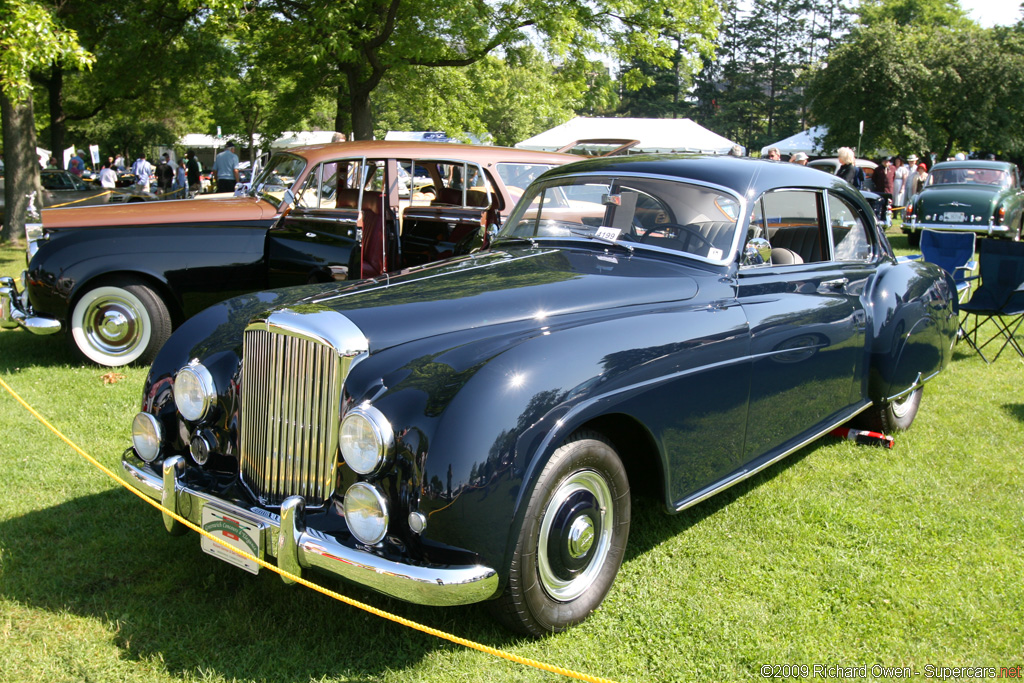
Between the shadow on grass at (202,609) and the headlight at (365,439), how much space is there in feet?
1.90

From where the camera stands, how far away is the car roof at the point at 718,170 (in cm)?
400

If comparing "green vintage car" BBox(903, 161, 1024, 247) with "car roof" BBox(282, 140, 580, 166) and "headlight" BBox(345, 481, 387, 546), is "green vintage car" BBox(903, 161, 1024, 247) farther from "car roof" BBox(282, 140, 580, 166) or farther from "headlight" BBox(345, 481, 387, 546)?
"headlight" BBox(345, 481, 387, 546)

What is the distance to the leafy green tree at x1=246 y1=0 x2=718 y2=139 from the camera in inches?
511

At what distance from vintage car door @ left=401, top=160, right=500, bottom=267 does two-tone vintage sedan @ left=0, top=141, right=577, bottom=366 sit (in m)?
0.01

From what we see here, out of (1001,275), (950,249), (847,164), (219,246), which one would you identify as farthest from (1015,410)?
(847,164)

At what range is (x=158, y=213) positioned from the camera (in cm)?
672

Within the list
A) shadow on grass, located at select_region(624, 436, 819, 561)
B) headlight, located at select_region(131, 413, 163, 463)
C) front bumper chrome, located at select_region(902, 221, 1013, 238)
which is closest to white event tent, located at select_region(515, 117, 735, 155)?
front bumper chrome, located at select_region(902, 221, 1013, 238)

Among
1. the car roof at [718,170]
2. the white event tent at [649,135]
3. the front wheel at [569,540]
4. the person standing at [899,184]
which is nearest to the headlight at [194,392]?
the front wheel at [569,540]

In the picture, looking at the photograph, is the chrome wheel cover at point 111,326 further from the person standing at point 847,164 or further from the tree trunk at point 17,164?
the person standing at point 847,164

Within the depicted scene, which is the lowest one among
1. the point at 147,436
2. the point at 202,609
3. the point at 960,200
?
the point at 202,609

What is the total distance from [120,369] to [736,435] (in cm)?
520

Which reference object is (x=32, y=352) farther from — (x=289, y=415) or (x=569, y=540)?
(x=569, y=540)

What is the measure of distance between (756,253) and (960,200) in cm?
1310

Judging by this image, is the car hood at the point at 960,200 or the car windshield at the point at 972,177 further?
the car windshield at the point at 972,177
